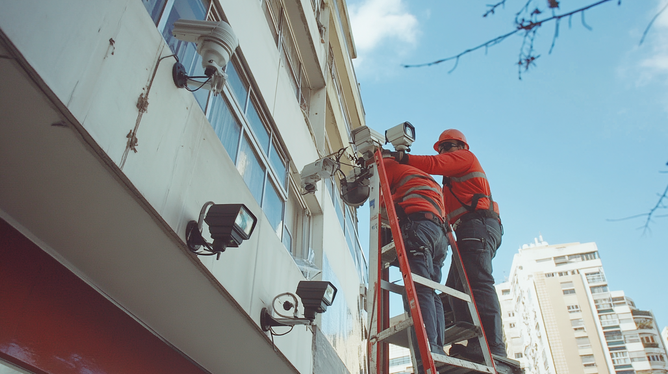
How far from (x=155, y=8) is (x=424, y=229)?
3160 mm

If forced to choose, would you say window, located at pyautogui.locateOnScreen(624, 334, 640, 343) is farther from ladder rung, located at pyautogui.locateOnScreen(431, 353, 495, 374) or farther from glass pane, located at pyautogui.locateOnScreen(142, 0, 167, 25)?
glass pane, located at pyautogui.locateOnScreen(142, 0, 167, 25)

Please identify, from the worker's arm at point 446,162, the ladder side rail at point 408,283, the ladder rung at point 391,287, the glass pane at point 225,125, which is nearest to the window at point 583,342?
the worker's arm at point 446,162

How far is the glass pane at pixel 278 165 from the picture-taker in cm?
697

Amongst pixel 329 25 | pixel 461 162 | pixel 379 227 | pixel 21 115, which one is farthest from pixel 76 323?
pixel 329 25

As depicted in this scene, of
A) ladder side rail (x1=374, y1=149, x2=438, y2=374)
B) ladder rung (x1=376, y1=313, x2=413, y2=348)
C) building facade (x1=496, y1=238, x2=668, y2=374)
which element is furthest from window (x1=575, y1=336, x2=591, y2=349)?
ladder rung (x1=376, y1=313, x2=413, y2=348)

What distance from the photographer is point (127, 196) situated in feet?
10.4

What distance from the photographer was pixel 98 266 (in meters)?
3.78

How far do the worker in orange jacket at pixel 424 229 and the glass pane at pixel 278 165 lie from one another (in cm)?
197

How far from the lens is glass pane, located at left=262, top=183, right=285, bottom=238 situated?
6574 mm

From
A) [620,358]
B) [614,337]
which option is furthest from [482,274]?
[614,337]

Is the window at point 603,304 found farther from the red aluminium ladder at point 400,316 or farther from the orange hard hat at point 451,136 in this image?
the red aluminium ladder at point 400,316

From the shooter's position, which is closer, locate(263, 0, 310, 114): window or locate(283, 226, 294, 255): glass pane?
locate(283, 226, 294, 255): glass pane

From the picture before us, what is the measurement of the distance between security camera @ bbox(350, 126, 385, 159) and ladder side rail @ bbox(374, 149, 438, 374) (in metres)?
0.28

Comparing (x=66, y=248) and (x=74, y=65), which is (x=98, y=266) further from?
(x=74, y=65)
